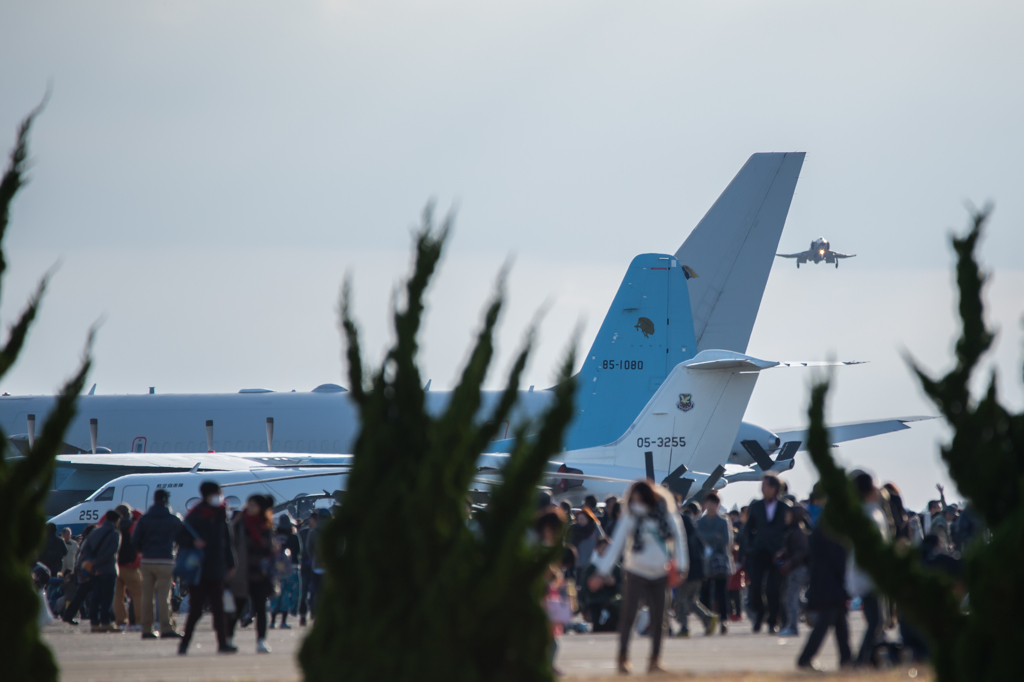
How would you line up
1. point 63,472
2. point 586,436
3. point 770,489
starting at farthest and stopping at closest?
point 63,472 → point 586,436 → point 770,489

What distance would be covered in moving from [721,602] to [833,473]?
10.2 m

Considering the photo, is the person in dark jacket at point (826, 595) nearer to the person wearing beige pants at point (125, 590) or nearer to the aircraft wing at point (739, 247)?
the person wearing beige pants at point (125, 590)

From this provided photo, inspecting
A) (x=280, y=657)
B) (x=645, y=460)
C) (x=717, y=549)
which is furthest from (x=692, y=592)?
(x=645, y=460)

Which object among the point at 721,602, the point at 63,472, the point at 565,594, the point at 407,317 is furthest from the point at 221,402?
the point at 407,317

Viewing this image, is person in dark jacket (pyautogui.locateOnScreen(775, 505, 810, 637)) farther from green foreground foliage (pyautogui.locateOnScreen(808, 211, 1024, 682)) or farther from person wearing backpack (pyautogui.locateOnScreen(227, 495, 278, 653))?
green foreground foliage (pyautogui.locateOnScreen(808, 211, 1024, 682))

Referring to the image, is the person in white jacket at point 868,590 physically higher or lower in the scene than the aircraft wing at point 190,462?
lower

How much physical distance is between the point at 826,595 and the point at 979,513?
3533mm

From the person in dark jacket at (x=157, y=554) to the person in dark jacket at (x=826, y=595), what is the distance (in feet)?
26.2

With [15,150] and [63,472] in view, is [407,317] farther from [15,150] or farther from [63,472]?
[63,472]

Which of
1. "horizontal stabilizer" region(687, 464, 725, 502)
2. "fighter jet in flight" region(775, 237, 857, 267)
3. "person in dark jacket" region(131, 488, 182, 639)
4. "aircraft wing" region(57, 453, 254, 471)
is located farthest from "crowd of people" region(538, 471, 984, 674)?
"fighter jet in flight" region(775, 237, 857, 267)

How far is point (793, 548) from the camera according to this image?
535 inches

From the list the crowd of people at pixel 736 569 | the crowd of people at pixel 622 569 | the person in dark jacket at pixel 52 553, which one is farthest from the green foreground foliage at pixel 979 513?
the person in dark jacket at pixel 52 553

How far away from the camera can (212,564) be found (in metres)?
12.2

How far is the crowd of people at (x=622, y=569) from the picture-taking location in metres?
10.1
